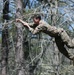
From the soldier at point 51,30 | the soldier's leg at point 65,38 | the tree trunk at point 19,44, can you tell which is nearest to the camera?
the soldier at point 51,30

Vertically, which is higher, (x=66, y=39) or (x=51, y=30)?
(x=51, y=30)

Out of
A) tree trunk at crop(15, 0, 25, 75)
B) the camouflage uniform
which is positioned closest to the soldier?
the camouflage uniform

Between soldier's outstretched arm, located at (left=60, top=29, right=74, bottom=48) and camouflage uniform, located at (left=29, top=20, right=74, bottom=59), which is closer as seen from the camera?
camouflage uniform, located at (left=29, top=20, right=74, bottom=59)

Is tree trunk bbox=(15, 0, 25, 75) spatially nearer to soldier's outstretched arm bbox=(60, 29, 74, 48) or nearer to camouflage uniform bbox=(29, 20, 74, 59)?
camouflage uniform bbox=(29, 20, 74, 59)

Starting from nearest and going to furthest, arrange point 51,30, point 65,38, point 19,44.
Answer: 1. point 51,30
2. point 65,38
3. point 19,44

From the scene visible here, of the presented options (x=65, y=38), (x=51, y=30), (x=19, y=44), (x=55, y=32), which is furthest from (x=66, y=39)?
(x=19, y=44)

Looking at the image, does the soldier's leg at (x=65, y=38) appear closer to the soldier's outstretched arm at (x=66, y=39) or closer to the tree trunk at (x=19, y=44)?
the soldier's outstretched arm at (x=66, y=39)

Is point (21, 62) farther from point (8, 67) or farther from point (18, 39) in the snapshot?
point (8, 67)

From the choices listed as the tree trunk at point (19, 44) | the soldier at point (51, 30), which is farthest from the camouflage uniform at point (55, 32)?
the tree trunk at point (19, 44)

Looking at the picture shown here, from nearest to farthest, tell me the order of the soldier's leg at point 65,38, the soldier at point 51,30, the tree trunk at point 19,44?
the soldier at point 51,30
the soldier's leg at point 65,38
the tree trunk at point 19,44

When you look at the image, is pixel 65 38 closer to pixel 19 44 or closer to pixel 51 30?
pixel 51 30

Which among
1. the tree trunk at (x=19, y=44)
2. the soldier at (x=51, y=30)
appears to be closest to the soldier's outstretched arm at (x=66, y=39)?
the soldier at (x=51, y=30)

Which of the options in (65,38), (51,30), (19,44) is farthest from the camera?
(19,44)

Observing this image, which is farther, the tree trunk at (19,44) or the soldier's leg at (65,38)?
the tree trunk at (19,44)
